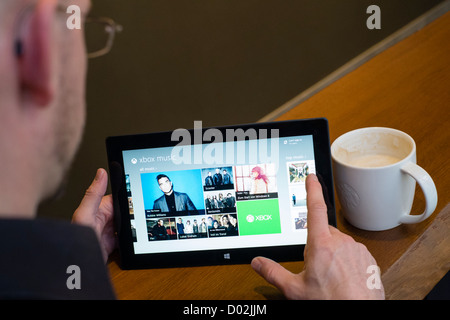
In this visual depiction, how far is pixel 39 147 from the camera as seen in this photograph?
52 centimetres

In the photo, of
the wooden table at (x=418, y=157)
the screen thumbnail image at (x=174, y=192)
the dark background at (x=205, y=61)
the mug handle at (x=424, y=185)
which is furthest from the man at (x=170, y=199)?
the dark background at (x=205, y=61)

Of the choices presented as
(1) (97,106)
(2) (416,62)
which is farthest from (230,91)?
(2) (416,62)

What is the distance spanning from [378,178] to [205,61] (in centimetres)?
162

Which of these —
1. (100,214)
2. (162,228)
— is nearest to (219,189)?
(162,228)

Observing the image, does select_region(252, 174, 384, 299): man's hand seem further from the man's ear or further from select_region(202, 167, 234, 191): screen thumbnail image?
the man's ear

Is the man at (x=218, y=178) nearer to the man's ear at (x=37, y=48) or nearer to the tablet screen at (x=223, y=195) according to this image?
the tablet screen at (x=223, y=195)

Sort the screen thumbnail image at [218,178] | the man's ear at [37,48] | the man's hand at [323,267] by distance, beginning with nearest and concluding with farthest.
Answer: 1. the man's ear at [37,48]
2. the man's hand at [323,267]
3. the screen thumbnail image at [218,178]

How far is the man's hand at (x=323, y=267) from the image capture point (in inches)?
27.7

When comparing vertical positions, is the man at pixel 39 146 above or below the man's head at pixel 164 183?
above

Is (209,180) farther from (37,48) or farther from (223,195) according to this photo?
(37,48)

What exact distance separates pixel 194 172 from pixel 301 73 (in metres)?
1.94

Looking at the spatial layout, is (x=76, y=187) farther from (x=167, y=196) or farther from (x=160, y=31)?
(x=167, y=196)
